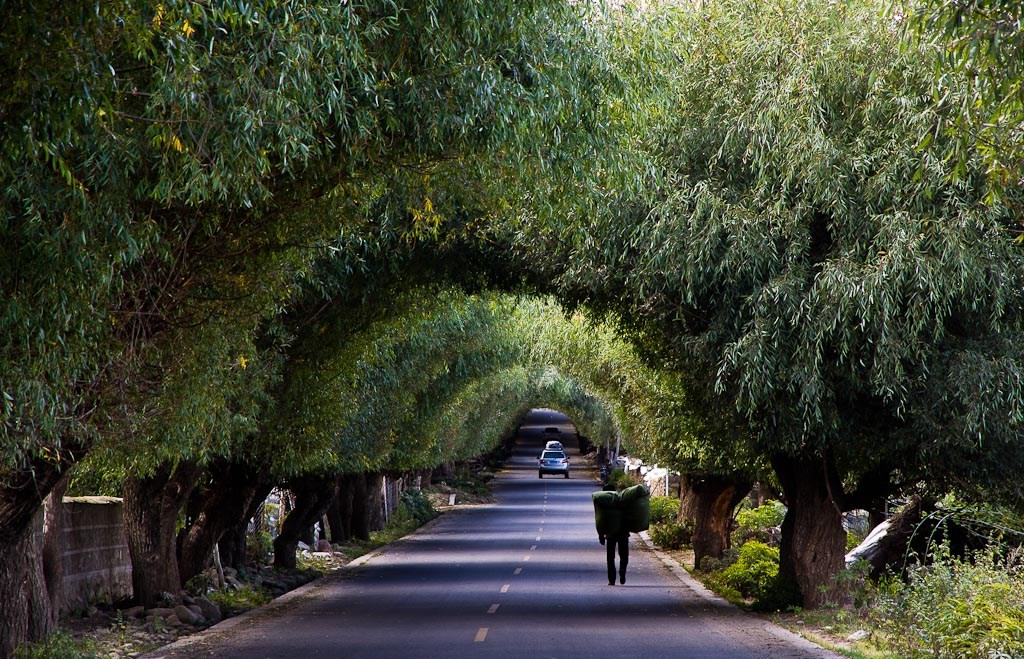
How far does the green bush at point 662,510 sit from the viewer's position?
3925 cm

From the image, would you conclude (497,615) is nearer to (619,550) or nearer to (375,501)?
(619,550)

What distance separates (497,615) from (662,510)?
74.8 feet

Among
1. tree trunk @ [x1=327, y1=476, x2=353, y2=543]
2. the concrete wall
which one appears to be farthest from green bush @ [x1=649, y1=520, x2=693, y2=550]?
the concrete wall

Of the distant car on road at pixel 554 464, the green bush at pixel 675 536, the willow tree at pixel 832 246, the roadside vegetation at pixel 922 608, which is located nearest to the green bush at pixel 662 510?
the green bush at pixel 675 536

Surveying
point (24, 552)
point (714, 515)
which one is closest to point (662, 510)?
point (714, 515)

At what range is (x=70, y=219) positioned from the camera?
7.20 m

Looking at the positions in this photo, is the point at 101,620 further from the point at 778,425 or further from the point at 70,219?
the point at 70,219

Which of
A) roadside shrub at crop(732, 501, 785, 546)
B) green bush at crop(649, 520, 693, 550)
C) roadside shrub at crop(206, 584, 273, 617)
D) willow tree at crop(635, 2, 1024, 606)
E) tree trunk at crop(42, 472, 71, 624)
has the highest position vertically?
willow tree at crop(635, 2, 1024, 606)

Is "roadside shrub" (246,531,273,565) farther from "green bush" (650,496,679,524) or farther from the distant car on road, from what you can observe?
the distant car on road

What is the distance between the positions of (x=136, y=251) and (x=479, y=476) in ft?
246

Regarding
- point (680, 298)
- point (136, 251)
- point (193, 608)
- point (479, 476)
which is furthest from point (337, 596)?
point (479, 476)

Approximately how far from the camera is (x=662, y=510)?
39906mm

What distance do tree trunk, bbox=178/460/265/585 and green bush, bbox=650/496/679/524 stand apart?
748 inches

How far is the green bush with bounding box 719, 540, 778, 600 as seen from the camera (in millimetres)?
19172
